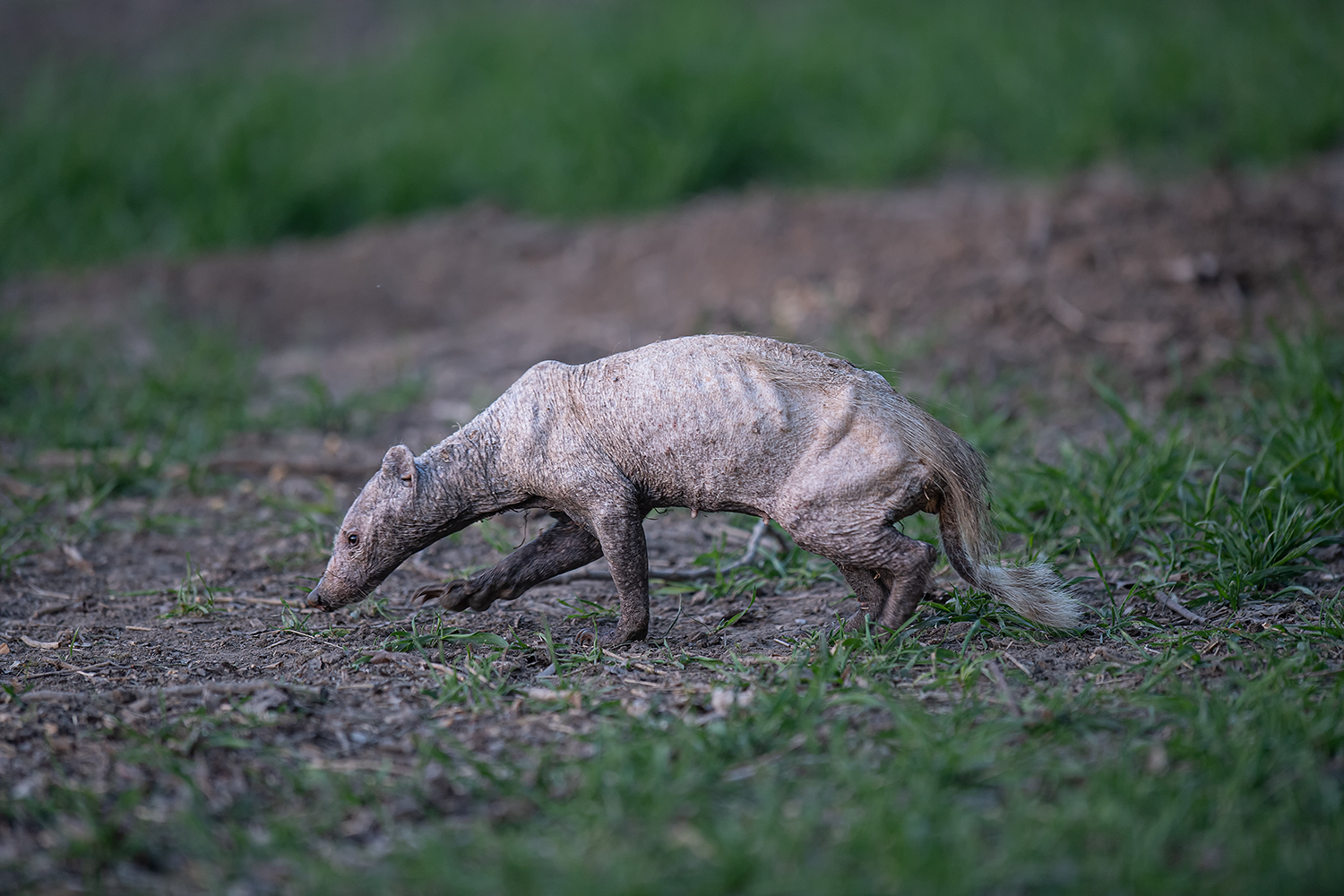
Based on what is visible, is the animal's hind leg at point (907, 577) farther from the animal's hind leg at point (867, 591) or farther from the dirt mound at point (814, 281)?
the dirt mound at point (814, 281)

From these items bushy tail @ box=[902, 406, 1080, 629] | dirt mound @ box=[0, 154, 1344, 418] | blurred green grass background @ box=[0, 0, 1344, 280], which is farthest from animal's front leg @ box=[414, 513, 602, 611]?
blurred green grass background @ box=[0, 0, 1344, 280]

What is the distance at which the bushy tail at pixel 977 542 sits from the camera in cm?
347

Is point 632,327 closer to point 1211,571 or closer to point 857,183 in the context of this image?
point 857,183

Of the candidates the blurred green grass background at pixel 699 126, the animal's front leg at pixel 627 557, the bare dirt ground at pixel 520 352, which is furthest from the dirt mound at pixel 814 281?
the animal's front leg at pixel 627 557

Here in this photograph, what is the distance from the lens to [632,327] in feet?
24.2

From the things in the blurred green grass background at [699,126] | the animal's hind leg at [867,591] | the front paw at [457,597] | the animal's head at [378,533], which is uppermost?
the blurred green grass background at [699,126]

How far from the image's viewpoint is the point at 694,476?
11.5ft

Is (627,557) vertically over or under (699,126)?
under

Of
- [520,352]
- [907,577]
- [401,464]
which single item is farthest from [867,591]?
[520,352]

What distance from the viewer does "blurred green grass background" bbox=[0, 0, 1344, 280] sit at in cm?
873

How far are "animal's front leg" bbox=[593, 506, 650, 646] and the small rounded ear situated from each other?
66 centimetres

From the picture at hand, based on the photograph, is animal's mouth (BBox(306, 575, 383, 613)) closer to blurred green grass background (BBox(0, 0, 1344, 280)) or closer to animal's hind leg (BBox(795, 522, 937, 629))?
animal's hind leg (BBox(795, 522, 937, 629))

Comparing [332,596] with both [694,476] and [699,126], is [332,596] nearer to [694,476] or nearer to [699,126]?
[694,476]

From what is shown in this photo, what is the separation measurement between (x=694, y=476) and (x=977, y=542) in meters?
0.92
